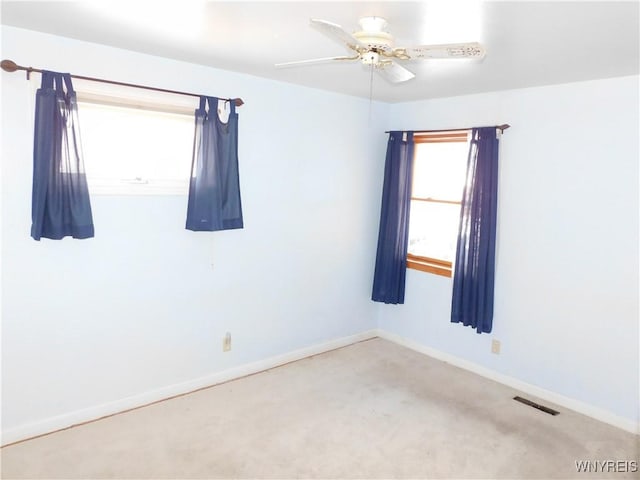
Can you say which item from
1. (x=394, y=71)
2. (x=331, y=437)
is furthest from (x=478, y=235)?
(x=331, y=437)

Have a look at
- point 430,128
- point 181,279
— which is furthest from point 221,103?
point 430,128

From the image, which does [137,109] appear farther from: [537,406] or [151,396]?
[537,406]

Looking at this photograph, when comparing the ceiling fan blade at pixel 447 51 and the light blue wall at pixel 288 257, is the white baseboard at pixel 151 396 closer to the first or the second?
the light blue wall at pixel 288 257

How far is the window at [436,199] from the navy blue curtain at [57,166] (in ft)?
9.32

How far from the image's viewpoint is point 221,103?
330cm

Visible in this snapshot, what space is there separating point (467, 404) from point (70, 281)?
9.50 feet

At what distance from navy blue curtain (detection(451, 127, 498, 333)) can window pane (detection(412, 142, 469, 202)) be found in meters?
0.25

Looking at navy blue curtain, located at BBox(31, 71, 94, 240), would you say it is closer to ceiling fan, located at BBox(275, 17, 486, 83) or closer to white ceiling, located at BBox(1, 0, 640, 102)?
white ceiling, located at BBox(1, 0, 640, 102)

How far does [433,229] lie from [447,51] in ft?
8.36

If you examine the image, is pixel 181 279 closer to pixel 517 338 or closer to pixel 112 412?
pixel 112 412

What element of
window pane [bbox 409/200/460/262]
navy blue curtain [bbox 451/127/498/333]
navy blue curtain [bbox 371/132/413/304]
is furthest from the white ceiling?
window pane [bbox 409/200/460/262]

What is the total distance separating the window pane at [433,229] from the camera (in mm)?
4145

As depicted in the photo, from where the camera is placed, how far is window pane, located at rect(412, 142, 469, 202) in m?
4.06

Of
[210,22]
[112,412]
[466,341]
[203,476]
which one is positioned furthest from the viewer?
[466,341]
